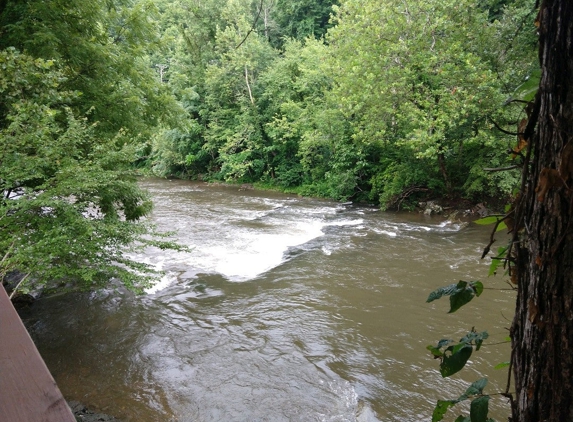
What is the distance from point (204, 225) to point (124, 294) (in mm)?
5263

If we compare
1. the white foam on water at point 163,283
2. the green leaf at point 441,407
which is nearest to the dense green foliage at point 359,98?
the green leaf at point 441,407

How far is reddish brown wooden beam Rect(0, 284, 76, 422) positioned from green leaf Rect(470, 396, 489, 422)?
115 centimetres

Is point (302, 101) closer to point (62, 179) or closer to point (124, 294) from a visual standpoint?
point (124, 294)

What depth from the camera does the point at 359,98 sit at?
45.4 ft

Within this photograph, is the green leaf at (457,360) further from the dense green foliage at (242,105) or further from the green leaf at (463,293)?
the dense green foliage at (242,105)

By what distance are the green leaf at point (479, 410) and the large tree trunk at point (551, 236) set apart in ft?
0.34

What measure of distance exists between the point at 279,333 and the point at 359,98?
402 inches

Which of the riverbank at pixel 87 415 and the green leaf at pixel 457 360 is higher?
the green leaf at pixel 457 360

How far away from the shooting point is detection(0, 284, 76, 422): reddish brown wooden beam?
0.74m

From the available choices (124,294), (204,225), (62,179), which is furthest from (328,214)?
(62,179)

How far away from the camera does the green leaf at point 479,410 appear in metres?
1.19

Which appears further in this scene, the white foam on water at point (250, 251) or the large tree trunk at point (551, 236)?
the white foam on water at point (250, 251)

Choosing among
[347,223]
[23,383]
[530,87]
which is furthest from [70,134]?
[347,223]

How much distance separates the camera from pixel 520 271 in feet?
3.84
